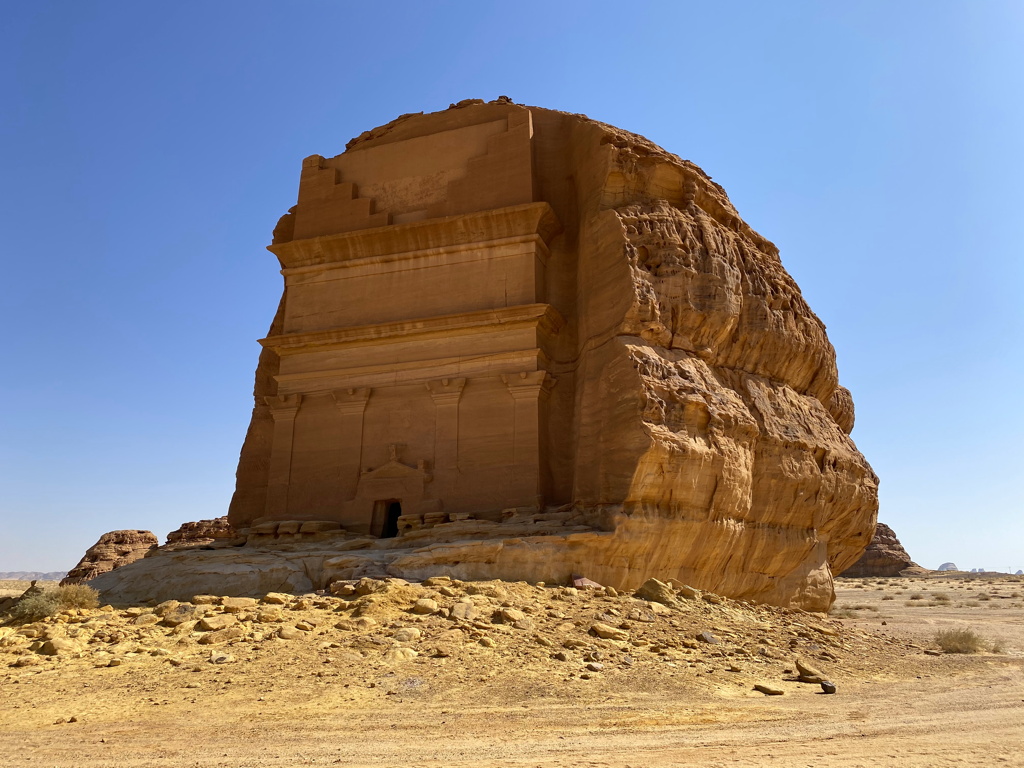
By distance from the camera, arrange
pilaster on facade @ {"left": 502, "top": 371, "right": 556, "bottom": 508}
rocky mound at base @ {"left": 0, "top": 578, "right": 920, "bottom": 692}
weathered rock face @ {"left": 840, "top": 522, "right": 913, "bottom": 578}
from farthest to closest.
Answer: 1. weathered rock face @ {"left": 840, "top": 522, "right": 913, "bottom": 578}
2. pilaster on facade @ {"left": 502, "top": 371, "right": 556, "bottom": 508}
3. rocky mound at base @ {"left": 0, "top": 578, "right": 920, "bottom": 692}

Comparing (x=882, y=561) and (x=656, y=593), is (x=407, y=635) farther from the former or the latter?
(x=882, y=561)

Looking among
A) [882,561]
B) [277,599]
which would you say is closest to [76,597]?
[277,599]

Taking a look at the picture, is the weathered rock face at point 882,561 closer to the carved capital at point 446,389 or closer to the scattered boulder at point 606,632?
the carved capital at point 446,389

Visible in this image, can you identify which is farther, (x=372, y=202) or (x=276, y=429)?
(x=372, y=202)

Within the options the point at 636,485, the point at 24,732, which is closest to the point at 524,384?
the point at 636,485

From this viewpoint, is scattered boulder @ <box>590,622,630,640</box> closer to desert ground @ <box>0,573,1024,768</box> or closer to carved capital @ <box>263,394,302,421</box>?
desert ground @ <box>0,573,1024,768</box>

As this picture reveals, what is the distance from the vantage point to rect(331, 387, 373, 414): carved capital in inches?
717

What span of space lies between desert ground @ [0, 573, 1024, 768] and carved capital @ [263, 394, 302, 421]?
22.1 feet

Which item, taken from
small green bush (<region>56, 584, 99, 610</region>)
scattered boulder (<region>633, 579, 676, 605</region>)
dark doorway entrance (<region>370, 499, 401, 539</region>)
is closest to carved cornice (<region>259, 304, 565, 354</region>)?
dark doorway entrance (<region>370, 499, 401, 539</region>)

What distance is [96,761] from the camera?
626 cm

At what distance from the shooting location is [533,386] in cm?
1691

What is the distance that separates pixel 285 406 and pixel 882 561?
5461 cm

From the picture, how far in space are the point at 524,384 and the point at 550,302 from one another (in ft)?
7.55

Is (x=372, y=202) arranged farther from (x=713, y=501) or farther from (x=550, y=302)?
(x=713, y=501)
